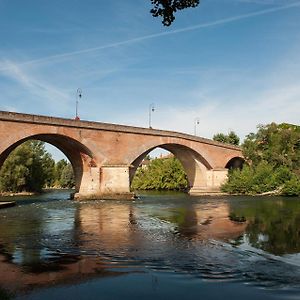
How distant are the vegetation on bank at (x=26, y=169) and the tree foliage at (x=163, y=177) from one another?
2103 cm

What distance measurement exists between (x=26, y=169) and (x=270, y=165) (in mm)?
30478

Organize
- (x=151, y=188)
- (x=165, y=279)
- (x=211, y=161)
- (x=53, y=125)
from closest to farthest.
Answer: (x=165, y=279)
(x=53, y=125)
(x=211, y=161)
(x=151, y=188)

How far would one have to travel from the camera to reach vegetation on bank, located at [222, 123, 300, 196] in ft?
143

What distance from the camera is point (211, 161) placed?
50156 mm

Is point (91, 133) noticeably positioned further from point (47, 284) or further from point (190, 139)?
point (47, 284)

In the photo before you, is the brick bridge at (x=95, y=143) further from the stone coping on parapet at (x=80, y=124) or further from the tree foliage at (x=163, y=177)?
the tree foliage at (x=163, y=177)

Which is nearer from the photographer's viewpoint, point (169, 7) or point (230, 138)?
point (169, 7)

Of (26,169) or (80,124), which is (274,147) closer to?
(80,124)

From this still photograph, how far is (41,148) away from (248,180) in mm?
29406

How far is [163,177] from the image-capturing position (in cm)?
7344

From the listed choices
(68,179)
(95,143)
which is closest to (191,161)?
(95,143)

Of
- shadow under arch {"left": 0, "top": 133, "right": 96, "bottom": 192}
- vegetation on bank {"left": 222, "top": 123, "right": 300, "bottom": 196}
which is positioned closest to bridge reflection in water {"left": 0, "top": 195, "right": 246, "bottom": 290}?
shadow under arch {"left": 0, "top": 133, "right": 96, "bottom": 192}

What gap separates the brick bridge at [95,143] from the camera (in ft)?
100

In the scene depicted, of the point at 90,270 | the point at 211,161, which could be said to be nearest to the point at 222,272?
the point at 90,270
